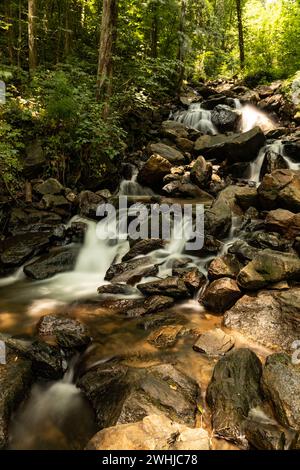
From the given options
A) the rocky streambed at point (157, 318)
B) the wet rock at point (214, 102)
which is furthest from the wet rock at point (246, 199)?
the wet rock at point (214, 102)

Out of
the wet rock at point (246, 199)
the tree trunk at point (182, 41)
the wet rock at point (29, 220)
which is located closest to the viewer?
the wet rock at point (29, 220)

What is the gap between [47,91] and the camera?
8.40 metres

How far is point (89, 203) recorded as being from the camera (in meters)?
9.07

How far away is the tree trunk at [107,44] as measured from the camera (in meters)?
9.61

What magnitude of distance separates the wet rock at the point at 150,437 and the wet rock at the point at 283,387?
833 mm

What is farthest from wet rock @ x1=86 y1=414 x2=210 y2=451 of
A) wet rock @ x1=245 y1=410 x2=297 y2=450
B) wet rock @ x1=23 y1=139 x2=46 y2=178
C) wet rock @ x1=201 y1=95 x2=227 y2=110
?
wet rock @ x1=201 y1=95 x2=227 y2=110

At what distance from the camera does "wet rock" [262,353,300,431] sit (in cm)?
323

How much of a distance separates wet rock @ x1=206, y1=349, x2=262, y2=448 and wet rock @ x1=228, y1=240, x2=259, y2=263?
8.81ft

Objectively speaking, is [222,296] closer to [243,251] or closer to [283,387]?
[243,251]

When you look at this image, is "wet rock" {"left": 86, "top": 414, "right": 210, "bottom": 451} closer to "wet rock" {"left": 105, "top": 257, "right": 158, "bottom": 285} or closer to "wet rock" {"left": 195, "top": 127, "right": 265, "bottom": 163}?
"wet rock" {"left": 105, "top": 257, "right": 158, "bottom": 285}

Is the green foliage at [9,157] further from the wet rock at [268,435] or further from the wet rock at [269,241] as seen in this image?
the wet rock at [268,435]

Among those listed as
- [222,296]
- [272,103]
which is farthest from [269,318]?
[272,103]
